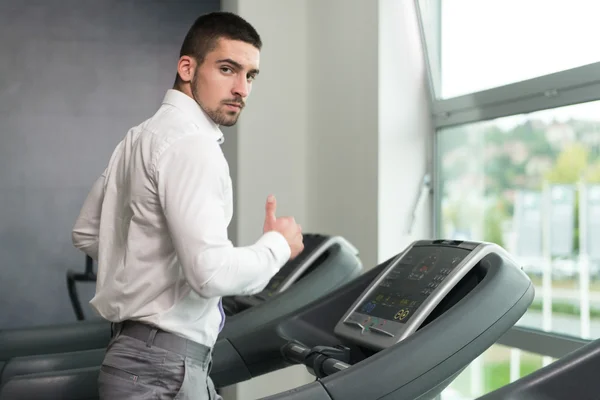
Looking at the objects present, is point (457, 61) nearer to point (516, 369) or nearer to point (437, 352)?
point (516, 369)

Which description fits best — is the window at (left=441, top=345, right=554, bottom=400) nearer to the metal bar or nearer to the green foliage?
the metal bar

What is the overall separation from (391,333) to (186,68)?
0.84 metres

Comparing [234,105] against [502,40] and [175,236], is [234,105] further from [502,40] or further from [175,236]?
[502,40]

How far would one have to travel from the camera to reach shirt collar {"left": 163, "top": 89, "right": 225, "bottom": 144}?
1682 mm

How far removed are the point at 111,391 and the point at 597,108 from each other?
1.77m

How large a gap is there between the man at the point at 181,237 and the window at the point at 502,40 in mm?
1324

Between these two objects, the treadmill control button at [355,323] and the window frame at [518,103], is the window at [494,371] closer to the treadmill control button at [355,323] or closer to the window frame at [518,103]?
the window frame at [518,103]

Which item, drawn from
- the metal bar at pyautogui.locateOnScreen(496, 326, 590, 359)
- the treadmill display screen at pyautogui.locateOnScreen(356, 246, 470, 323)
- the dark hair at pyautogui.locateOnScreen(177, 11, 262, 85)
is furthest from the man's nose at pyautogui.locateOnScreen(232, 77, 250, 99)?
the metal bar at pyautogui.locateOnScreen(496, 326, 590, 359)

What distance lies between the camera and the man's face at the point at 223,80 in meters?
1.70

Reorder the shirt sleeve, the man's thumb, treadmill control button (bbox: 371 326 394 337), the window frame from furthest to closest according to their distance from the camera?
the window frame < treadmill control button (bbox: 371 326 394 337) < the man's thumb < the shirt sleeve

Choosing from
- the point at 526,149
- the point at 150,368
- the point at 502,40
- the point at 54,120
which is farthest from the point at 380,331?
the point at 54,120

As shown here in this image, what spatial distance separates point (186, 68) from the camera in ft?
5.70

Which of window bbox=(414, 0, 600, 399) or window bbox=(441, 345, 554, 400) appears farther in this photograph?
window bbox=(441, 345, 554, 400)

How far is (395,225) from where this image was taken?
130 inches
